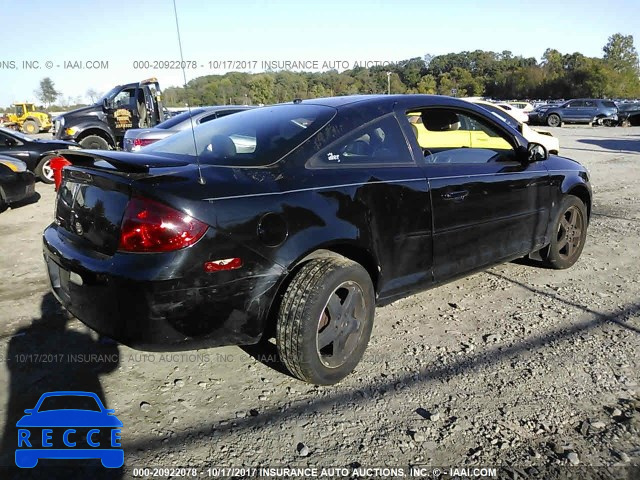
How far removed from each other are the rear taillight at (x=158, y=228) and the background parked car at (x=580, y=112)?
33.0 meters

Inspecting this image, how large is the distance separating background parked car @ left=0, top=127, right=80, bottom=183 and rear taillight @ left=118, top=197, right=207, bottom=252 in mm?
9023

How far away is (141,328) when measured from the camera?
2363 mm

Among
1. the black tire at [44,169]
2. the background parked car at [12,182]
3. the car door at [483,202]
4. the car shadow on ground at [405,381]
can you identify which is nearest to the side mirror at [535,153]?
the car door at [483,202]

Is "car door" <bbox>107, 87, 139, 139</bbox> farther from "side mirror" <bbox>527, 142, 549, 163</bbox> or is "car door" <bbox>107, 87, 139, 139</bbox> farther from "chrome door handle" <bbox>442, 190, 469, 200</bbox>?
"chrome door handle" <bbox>442, 190, 469, 200</bbox>

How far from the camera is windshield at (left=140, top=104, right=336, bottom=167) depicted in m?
2.86

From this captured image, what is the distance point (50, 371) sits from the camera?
3.04 m

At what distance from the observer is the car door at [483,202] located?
3426mm

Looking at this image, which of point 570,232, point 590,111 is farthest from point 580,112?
point 570,232

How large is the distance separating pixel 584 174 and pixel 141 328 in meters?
4.30

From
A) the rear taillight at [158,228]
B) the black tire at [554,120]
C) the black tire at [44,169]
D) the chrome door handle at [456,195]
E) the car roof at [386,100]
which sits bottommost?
the black tire at [554,120]

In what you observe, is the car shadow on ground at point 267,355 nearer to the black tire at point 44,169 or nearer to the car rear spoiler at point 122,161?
the car rear spoiler at point 122,161

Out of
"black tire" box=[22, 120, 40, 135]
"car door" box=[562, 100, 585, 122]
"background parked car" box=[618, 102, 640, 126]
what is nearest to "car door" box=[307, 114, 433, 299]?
"car door" box=[562, 100, 585, 122]

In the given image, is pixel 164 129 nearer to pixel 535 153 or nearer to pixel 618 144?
pixel 535 153

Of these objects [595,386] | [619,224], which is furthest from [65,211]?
[619,224]
